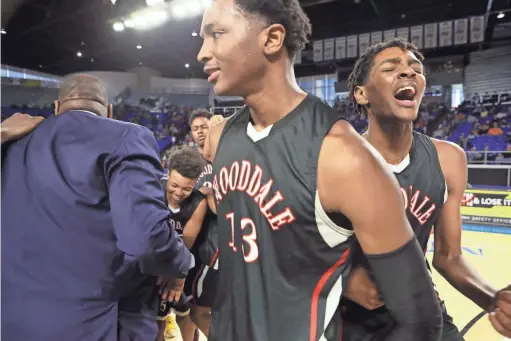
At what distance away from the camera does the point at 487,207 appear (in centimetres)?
684

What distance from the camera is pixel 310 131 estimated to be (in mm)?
1086

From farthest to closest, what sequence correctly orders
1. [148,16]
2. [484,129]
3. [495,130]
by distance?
[484,129]
[495,130]
[148,16]

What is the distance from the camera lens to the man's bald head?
1.63m

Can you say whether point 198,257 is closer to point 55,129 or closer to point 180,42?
point 55,129

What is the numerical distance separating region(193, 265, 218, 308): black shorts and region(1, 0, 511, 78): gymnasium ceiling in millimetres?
10519

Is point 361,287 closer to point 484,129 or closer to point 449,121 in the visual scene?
point 484,129

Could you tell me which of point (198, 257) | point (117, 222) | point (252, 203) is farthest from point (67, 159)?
point (198, 257)

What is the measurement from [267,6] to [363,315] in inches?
41.9

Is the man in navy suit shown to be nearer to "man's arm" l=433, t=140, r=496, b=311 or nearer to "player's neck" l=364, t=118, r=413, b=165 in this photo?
"player's neck" l=364, t=118, r=413, b=165

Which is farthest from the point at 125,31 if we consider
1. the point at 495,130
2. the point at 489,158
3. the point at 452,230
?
the point at 452,230

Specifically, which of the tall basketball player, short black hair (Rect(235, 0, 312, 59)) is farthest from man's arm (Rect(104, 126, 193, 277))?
the tall basketball player

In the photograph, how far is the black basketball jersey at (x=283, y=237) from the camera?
3.49ft

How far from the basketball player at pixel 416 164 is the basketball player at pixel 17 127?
131 centimetres

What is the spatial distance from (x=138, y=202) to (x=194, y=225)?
3.32ft
